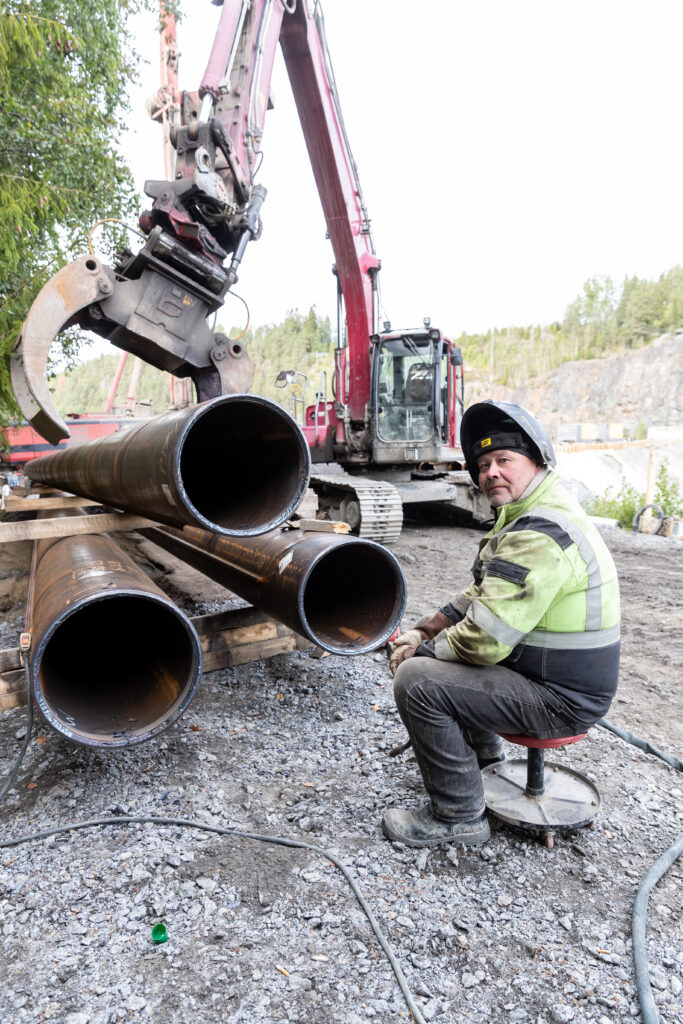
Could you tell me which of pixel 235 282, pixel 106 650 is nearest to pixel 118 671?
pixel 106 650

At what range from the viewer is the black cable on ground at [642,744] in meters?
2.98

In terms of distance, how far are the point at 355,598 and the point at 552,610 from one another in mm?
1350

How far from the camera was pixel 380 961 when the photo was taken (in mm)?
1861

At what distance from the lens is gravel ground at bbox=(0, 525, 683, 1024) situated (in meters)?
1.75

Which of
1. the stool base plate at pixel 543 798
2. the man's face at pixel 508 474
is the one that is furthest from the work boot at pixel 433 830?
the man's face at pixel 508 474

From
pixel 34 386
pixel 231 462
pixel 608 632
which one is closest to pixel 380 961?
pixel 608 632

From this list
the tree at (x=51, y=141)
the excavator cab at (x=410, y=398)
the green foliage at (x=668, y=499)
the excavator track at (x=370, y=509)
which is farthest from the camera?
the green foliage at (x=668, y=499)

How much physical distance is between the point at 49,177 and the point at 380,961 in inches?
317

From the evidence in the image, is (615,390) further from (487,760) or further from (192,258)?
(487,760)

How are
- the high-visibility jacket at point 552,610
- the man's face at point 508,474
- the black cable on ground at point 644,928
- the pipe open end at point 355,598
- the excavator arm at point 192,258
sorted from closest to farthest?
the black cable on ground at point 644,928 < the high-visibility jacket at point 552,610 < the man's face at point 508,474 < the pipe open end at point 355,598 < the excavator arm at point 192,258

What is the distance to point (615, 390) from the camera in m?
46.3

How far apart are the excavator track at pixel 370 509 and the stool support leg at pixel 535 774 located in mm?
4703

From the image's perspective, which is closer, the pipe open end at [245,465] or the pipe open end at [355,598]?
the pipe open end at [245,465]

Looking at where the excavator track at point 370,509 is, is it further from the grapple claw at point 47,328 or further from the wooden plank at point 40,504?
the grapple claw at point 47,328
